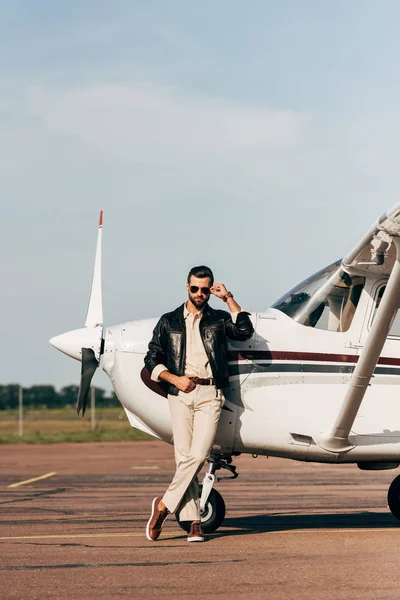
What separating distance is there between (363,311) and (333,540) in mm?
2027

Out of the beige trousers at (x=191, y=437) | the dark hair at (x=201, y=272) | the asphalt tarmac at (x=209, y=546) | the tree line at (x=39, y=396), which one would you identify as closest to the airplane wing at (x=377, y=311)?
the asphalt tarmac at (x=209, y=546)

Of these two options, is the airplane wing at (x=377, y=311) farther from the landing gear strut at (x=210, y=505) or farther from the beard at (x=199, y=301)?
the beard at (x=199, y=301)

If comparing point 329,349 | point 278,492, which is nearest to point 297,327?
point 329,349

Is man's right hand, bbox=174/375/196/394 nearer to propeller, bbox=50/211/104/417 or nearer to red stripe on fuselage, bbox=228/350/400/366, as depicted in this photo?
red stripe on fuselage, bbox=228/350/400/366

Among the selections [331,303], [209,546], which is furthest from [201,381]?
[331,303]

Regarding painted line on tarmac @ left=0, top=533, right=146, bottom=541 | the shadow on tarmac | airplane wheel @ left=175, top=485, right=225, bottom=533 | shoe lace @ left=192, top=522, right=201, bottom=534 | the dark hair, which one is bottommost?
the shadow on tarmac

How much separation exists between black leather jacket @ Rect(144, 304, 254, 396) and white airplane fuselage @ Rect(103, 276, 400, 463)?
0.33m

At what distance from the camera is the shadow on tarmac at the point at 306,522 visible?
9648 millimetres

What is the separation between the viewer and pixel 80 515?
1124 cm

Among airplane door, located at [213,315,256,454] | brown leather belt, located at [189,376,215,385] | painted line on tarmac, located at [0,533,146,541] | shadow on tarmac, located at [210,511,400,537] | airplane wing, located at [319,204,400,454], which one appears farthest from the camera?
shadow on tarmac, located at [210,511,400,537]

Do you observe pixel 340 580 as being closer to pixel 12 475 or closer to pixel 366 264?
pixel 366 264

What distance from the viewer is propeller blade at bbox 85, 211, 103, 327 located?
9656 mm

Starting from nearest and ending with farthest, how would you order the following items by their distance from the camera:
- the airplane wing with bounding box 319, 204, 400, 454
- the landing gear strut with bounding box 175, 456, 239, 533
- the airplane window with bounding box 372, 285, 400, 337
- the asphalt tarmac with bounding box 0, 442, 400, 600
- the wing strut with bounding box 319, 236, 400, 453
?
the asphalt tarmac with bounding box 0, 442, 400, 600, the airplane wing with bounding box 319, 204, 400, 454, the wing strut with bounding box 319, 236, 400, 453, the landing gear strut with bounding box 175, 456, 239, 533, the airplane window with bounding box 372, 285, 400, 337

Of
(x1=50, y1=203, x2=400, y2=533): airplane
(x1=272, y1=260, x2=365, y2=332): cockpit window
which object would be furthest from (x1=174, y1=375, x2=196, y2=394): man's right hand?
(x1=272, y1=260, x2=365, y2=332): cockpit window
